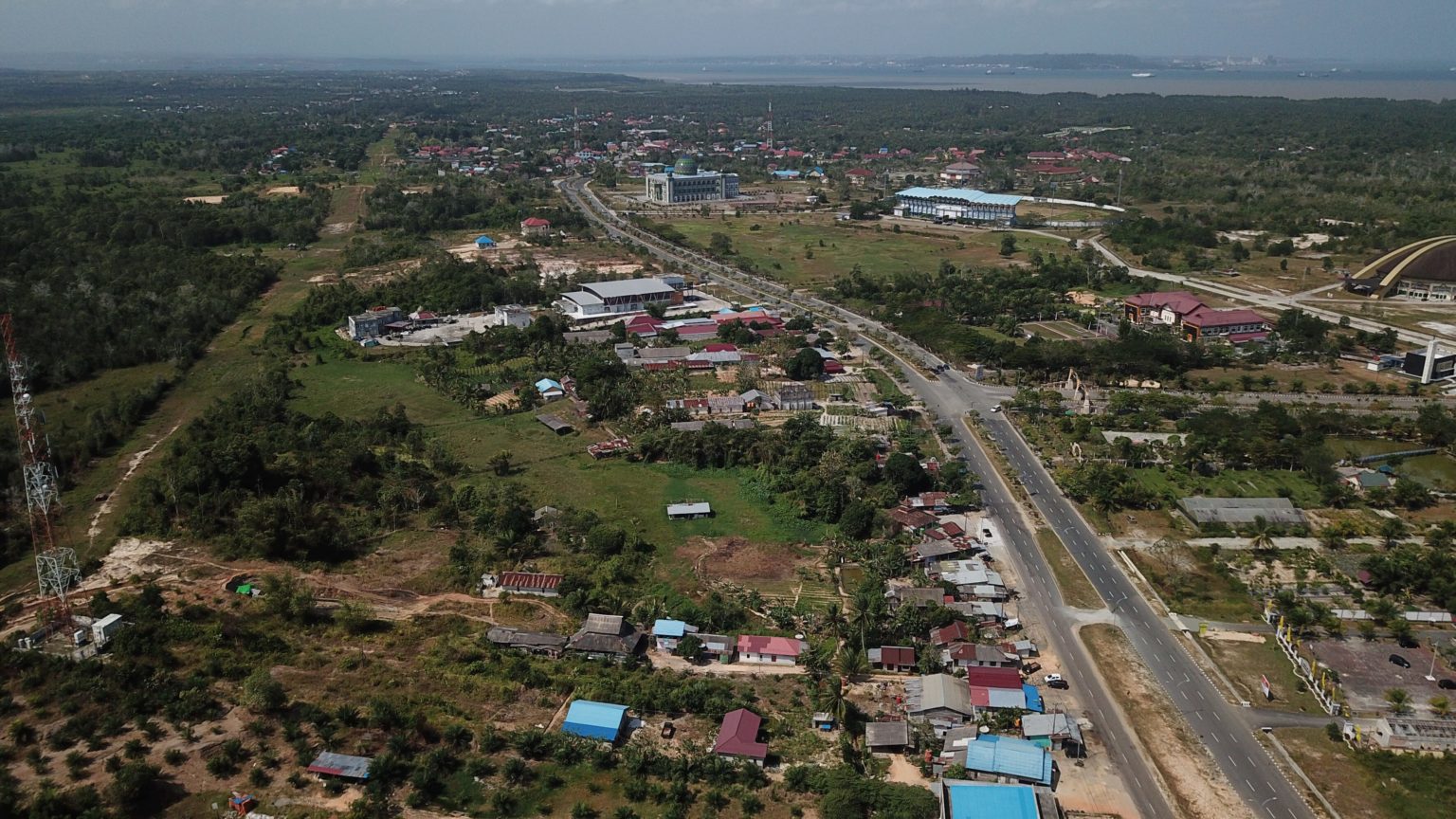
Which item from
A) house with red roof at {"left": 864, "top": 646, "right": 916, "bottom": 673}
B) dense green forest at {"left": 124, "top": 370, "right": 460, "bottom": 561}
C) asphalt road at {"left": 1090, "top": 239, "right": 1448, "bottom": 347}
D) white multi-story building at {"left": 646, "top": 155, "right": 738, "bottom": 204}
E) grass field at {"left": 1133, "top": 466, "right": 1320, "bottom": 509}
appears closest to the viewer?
house with red roof at {"left": 864, "top": 646, "right": 916, "bottom": 673}

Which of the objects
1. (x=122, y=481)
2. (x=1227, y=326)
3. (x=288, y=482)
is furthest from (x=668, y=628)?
(x=1227, y=326)

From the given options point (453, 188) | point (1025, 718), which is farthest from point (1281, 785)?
point (453, 188)

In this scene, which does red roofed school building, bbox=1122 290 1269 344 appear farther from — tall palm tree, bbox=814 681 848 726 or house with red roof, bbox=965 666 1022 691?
tall palm tree, bbox=814 681 848 726

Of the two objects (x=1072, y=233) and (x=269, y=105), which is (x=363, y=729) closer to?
(x=1072, y=233)

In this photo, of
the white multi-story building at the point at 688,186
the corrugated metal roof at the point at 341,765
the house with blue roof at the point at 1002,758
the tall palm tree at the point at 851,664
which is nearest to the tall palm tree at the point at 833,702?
the tall palm tree at the point at 851,664

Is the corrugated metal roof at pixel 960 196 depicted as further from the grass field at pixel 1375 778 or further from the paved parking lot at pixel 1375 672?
the grass field at pixel 1375 778

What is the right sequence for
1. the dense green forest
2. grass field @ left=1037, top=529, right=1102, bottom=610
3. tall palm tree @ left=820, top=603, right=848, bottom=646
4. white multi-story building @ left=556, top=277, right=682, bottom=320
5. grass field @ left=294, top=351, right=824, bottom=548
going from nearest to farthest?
tall palm tree @ left=820, top=603, right=848, bottom=646 → grass field @ left=1037, top=529, right=1102, bottom=610 → the dense green forest → grass field @ left=294, top=351, right=824, bottom=548 → white multi-story building @ left=556, top=277, right=682, bottom=320

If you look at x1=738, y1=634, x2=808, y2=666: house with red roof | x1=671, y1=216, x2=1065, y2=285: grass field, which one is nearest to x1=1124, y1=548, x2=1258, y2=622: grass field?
x1=738, y1=634, x2=808, y2=666: house with red roof

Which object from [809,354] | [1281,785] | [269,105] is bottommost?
[1281,785]
